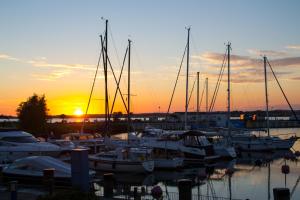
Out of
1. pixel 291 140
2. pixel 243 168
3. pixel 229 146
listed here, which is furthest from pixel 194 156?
pixel 291 140

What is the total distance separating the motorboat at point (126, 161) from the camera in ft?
125

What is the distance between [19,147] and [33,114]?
27728 mm

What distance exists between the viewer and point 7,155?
3872cm

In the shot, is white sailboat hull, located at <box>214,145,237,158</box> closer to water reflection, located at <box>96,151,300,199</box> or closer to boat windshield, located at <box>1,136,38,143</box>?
water reflection, located at <box>96,151,300,199</box>

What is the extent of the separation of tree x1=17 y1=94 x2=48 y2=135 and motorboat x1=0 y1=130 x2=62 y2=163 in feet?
81.7

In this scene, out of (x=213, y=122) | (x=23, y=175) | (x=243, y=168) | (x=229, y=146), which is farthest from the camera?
(x=213, y=122)

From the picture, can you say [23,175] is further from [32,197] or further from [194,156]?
[194,156]

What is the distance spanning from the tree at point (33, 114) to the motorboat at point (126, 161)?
27440 millimetres

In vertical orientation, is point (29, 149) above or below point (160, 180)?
above

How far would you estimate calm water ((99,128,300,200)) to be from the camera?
3097 centimetres

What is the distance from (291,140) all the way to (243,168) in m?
22.6

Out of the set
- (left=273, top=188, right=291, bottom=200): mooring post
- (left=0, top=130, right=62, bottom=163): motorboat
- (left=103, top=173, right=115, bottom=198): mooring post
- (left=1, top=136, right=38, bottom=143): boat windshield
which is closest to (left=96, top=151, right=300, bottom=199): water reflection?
(left=0, top=130, right=62, bottom=163): motorboat

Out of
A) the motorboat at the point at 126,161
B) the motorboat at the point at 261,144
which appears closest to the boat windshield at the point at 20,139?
the motorboat at the point at 126,161

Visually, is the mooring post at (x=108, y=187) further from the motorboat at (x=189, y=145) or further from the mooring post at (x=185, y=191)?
the motorboat at (x=189, y=145)
